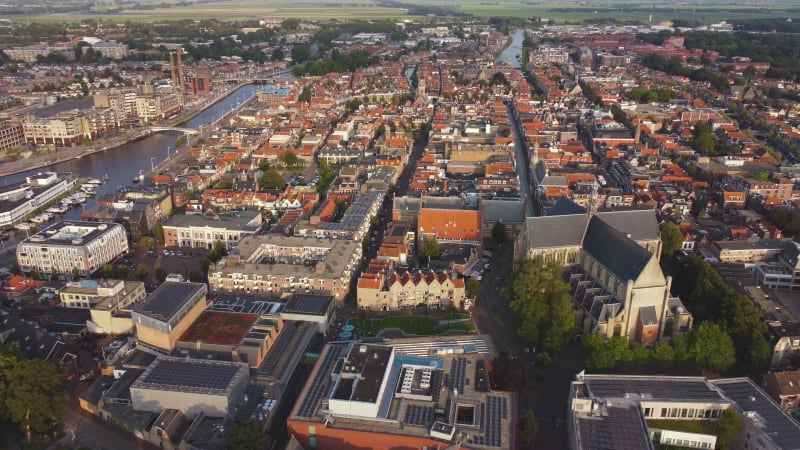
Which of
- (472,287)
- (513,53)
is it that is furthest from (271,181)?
(513,53)

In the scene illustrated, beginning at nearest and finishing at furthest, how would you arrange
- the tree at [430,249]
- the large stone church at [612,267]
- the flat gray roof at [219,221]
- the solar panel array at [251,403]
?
the solar panel array at [251,403] < the large stone church at [612,267] < the tree at [430,249] < the flat gray roof at [219,221]

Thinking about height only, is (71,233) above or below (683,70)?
below

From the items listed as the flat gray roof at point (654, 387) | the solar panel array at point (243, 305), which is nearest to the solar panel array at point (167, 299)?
the solar panel array at point (243, 305)

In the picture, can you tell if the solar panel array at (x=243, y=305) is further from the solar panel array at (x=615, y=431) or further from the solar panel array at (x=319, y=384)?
the solar panel array at (x=615, y=431)

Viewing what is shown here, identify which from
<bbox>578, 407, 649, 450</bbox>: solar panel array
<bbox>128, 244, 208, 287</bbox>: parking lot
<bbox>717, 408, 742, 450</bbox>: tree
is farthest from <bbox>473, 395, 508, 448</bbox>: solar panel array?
<bbox>128, 244, 208, 287</bbox>: parking lot

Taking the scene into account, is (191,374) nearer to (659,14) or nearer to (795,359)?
(795,359)

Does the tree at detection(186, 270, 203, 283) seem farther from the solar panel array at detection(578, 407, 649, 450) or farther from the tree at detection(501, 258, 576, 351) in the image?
the solar panel array at detection(578, 407, 649, 450)

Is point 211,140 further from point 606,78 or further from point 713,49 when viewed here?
point 713,49
